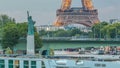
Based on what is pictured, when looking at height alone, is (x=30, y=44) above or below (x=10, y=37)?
above

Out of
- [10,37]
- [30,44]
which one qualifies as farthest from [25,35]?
[30,44]

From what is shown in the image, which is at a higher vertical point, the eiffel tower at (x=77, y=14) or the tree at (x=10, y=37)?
the eiffel tower at (x=77, y=14)

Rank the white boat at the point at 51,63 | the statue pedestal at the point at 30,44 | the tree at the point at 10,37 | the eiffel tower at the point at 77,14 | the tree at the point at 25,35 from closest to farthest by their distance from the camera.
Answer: the white boat at the point at 51,63
the statue pedestal at the point at 30,44
the tree at the point at 25,35
the tree at the point at 10,37
the eiffel tower at the point at 77,14

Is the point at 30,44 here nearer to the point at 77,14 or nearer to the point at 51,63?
the point at 51,63

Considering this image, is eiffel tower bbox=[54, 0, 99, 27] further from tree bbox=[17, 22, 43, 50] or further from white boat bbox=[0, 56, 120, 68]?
white boat bbox=[0, 56, 120, 68]

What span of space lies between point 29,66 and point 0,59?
1.87 m

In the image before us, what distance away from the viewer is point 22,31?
74.8 metres

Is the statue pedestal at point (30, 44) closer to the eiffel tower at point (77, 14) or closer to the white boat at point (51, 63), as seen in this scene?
the white boat at point (51, 63)

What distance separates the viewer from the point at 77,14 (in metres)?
141

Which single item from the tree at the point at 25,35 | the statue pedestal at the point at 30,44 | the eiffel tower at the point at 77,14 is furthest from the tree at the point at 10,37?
the eiffel tower at the point at 77,14

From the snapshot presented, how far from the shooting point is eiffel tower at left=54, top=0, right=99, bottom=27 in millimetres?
133875

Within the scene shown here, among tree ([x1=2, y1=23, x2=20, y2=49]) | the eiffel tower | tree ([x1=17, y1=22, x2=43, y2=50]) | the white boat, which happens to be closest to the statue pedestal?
the white boat

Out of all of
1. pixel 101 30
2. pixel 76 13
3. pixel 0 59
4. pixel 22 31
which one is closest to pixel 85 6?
pixel 76 13

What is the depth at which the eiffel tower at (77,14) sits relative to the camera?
439 feet
